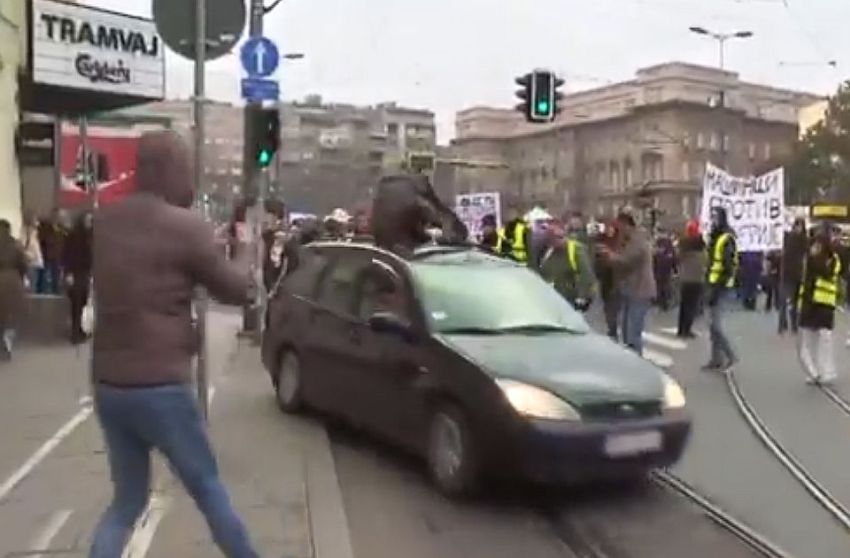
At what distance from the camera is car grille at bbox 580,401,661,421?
315 inches

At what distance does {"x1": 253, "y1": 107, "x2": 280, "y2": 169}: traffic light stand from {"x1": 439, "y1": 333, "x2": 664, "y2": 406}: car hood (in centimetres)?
623

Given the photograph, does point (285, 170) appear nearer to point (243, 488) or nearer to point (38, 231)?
point (38, 231)

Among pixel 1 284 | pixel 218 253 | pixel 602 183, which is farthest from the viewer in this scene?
pixel 602 183

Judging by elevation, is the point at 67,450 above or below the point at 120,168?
below

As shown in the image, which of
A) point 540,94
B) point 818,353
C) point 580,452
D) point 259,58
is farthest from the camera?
point 540,94

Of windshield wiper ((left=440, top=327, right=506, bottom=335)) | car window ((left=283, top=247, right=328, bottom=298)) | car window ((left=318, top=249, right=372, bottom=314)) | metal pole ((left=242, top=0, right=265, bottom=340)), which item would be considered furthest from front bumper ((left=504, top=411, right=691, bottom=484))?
metal pole ((left=242, top=0, right=265, bottom=340))

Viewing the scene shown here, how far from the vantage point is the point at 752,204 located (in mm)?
25906

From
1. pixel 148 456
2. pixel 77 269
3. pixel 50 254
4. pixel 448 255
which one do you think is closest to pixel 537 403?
pixel 448 255

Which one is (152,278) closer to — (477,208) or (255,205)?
(255,205)

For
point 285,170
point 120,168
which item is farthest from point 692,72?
point 120,168

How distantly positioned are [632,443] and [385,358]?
79.9 inches

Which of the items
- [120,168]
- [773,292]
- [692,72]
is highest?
[692,72]

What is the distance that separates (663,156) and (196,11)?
83599mm

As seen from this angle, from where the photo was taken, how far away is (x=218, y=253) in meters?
5.27
